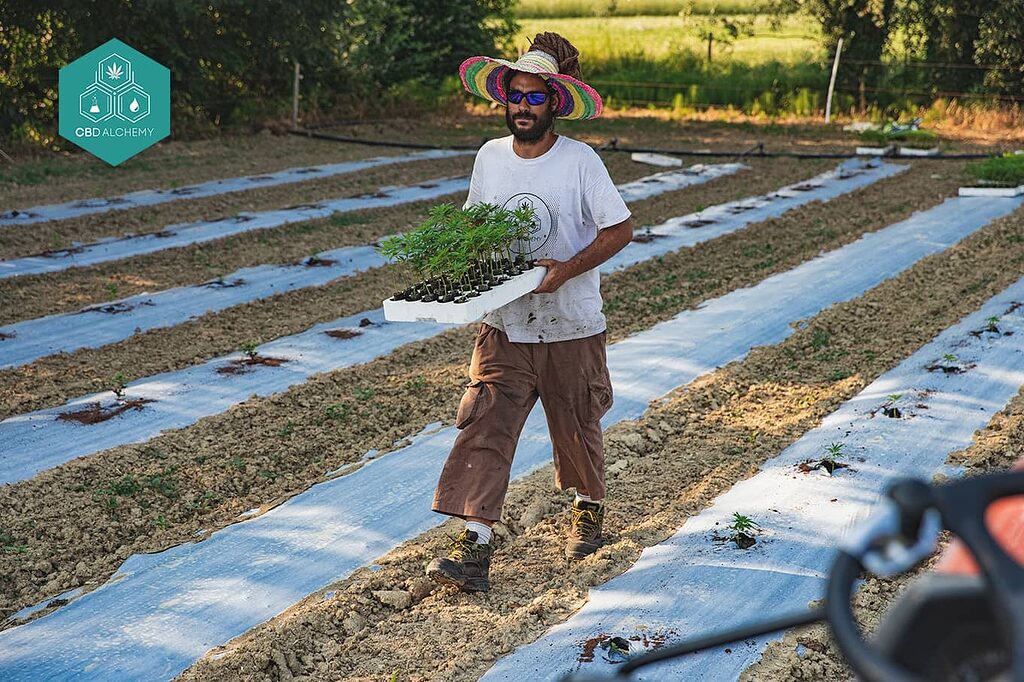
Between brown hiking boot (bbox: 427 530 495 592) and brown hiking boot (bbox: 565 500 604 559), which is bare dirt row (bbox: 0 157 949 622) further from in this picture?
brown hiking boot (bbox: 565 500 604 559)

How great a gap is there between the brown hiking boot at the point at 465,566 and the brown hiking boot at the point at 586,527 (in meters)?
0.32

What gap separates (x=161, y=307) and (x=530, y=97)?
12.1ft

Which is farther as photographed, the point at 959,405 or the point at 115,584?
the point at 959,405

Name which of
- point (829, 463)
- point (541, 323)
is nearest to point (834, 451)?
point (829, 463)

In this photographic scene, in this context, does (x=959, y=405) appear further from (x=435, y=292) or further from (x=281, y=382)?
(x=281, y=382)

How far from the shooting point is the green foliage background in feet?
39.3

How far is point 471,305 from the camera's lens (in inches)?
116

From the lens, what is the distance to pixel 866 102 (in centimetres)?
1689

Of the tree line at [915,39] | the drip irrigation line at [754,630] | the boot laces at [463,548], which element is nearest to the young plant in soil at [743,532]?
the boot laces at [463,548]

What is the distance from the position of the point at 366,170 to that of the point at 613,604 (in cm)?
899

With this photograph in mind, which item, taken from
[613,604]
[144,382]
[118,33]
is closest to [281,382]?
[144,382]

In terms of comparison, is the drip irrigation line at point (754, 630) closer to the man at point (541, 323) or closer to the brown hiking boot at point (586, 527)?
the man at point (541, 323)

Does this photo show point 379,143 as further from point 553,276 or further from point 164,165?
point 553,276

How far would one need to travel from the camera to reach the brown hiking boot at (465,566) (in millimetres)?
3066
